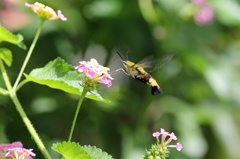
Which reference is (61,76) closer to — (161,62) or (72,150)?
(72,150)

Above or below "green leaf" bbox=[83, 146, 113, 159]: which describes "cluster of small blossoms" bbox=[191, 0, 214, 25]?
above

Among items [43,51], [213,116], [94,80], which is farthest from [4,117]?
[213,116]

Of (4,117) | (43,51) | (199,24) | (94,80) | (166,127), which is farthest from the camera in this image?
(166,127)

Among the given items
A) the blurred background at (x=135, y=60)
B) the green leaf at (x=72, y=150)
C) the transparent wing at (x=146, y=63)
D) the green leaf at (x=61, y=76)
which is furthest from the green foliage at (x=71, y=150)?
the blurred background at (x=135, y=60)

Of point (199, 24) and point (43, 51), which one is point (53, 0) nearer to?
point (43, 51)

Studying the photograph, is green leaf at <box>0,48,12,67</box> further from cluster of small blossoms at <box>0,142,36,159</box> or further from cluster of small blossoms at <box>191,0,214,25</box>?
cluster of small blossoms at <box>191,0,214,25</box>

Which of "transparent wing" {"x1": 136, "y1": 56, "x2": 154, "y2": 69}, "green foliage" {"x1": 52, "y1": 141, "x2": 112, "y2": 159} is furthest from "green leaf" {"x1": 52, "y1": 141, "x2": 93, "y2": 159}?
"transparent wing" {"x1": 136, "y1": 56, "x2": 154, "y2": 69}

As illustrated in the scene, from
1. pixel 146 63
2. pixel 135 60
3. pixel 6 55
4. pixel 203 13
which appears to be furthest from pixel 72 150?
pixel 203 13
